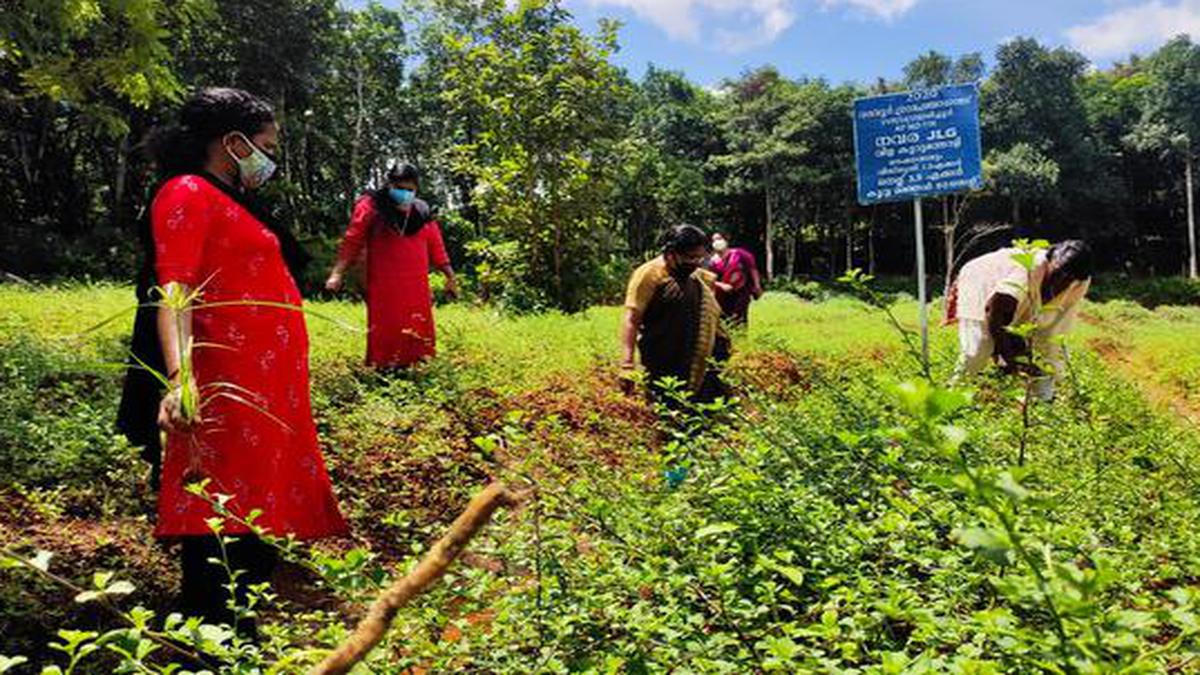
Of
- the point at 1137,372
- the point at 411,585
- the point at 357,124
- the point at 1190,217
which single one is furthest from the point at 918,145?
the point at 1190,217

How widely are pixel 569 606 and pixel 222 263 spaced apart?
1463mm

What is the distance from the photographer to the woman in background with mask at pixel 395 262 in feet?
15.6

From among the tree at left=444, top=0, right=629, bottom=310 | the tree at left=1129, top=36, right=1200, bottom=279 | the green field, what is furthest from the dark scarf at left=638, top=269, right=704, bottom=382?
the tree at left=1129, top=36, right=1200, bottom=279

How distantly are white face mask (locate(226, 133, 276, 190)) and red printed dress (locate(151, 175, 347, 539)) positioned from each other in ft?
0.48

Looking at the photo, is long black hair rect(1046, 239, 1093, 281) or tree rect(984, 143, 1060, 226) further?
tree rect(984, 143, 1060, 226)

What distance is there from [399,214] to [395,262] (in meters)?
0.30

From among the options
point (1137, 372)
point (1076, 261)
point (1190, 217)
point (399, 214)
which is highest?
point (1190, 217)

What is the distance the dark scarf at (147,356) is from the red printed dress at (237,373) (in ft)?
0.17

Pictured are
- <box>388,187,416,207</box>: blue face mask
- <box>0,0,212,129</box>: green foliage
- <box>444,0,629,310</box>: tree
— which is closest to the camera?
<box>388,187,416,207</box>: blue face mask

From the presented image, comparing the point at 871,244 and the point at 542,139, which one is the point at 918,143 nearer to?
the point at 542,139

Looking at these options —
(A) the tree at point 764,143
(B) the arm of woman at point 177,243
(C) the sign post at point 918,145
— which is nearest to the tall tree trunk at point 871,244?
(A) the tree at point 764,143

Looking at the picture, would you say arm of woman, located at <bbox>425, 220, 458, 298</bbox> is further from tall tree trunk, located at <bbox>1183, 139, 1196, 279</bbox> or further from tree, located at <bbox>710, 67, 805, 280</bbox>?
tall tree trunk, located at <bbox>1183, 139, 1196, 279</bbox>

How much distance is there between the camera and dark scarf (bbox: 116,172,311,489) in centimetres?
224

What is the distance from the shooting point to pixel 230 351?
2246 millimetres
